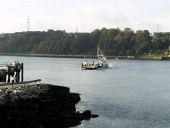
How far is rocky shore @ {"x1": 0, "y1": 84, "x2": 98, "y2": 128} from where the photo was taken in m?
42.9

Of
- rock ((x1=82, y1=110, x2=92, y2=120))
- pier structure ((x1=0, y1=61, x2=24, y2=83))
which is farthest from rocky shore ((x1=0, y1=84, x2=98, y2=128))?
pier structure ((x1=0, y1=61, x2=24, y2=83))

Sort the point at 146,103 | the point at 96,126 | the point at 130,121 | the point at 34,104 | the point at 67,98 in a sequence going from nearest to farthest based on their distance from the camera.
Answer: the point at 34,104
the point at 96,126
the point at 130,121
the point at 67,98
the point at 146,103

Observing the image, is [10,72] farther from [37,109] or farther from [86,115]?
[37,109]

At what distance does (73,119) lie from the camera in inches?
1997

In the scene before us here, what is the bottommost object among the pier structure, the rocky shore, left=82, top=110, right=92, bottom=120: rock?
left=82, top=110, right=92, bottom=120: rock

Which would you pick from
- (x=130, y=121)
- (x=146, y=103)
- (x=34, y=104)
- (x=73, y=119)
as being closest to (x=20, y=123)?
(x=34, y=104)

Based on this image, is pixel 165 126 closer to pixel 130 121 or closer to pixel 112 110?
pixel 130 121

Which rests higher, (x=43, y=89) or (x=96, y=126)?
(x=43, y=89)

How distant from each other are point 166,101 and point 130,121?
1895 cm

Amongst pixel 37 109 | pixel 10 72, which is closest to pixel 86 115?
pixel 37 109

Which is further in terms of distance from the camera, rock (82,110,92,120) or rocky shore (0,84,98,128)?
rock (82,110,92,120)

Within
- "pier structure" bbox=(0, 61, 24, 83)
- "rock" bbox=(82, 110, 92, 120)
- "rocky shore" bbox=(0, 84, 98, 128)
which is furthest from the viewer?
"pier structure" bbox=(0, 61, 24, 83)

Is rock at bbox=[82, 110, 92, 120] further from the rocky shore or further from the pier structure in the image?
the pier structure

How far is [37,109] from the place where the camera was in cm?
4641
